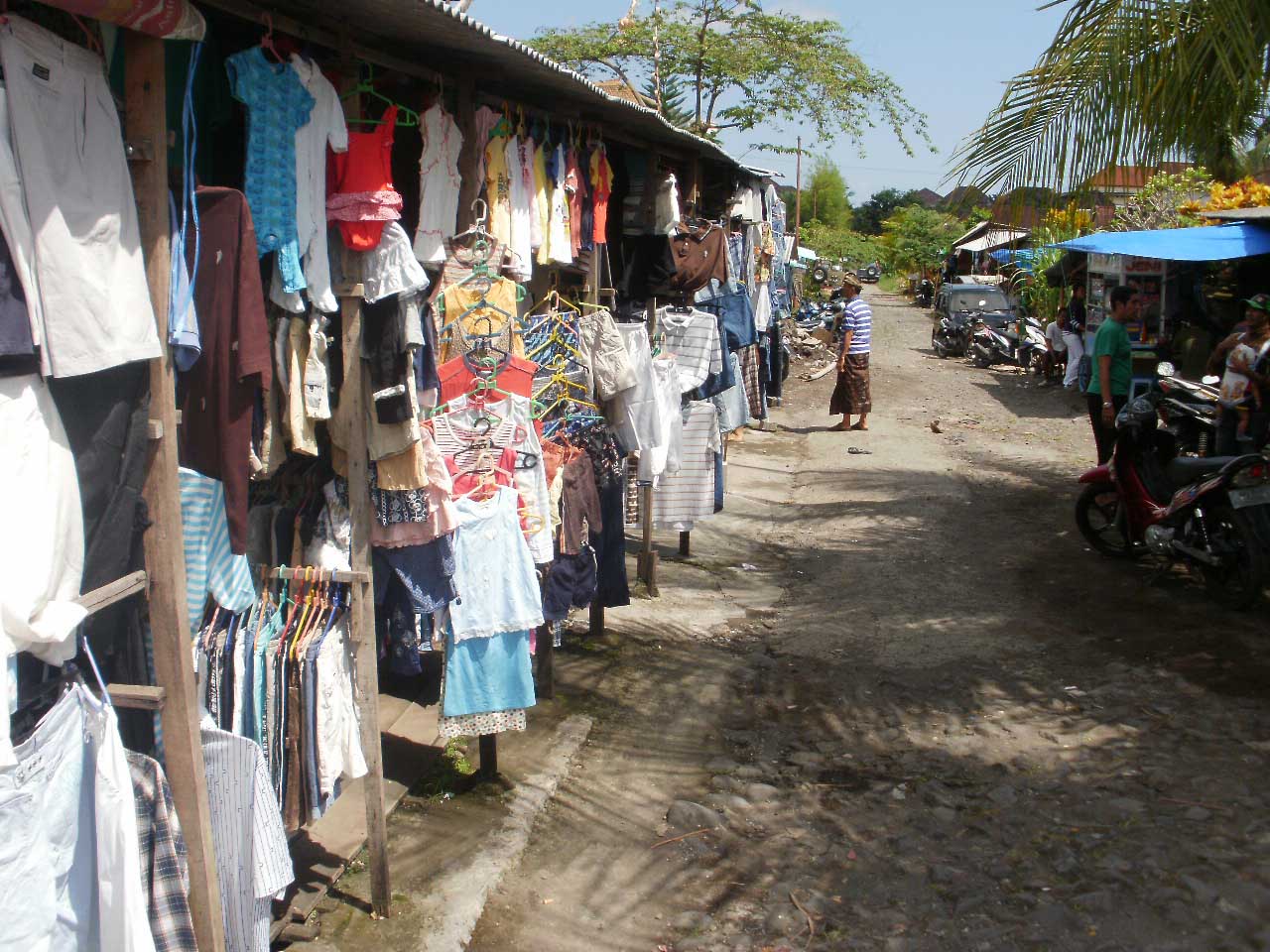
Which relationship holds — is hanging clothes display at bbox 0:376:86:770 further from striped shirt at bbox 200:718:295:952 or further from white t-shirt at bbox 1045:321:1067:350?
white t-shirt at bbox 1045:321:1067:350

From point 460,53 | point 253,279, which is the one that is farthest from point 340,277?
point 460,53

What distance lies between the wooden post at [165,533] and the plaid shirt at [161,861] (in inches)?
2.4

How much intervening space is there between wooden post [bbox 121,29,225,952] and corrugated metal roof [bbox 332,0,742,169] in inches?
34.2

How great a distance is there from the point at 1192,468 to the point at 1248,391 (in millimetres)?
1309

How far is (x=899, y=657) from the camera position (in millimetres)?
6500

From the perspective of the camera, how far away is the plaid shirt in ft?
9.02

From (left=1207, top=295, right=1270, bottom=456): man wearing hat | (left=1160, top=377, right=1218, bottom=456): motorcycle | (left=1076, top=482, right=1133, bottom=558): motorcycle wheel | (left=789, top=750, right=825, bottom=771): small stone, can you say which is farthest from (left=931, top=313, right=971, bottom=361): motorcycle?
(left=789, top=750, right=825, bottom=771): small stone

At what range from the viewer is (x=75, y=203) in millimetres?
2428

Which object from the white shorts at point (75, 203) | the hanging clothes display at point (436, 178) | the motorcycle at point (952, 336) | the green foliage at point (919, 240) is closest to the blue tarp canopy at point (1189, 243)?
the hanging clothes display at point (436, 178)

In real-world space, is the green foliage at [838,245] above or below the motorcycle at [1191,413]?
above

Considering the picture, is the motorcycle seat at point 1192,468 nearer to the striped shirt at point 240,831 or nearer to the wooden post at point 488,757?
the wooden post at point 488,757

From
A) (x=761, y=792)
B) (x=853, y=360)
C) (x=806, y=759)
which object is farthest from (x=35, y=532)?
(x=853, y=360)

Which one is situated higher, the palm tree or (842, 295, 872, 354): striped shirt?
the palm tree

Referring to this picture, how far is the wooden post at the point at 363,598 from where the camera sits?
3.60 metres
